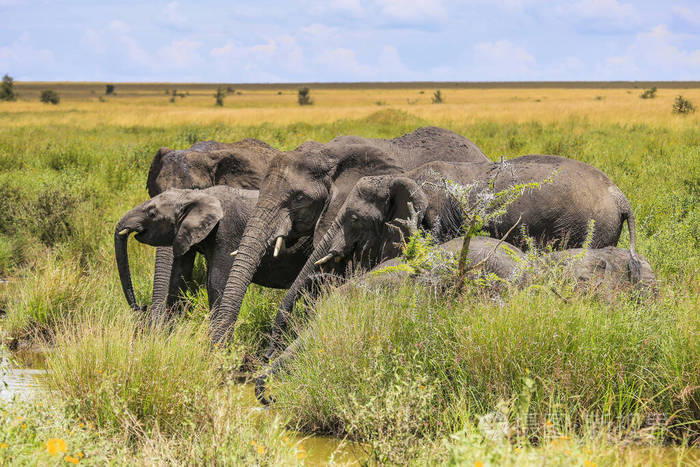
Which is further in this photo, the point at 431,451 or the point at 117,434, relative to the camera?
the point at 117,434

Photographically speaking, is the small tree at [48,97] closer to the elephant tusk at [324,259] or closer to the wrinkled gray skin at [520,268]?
the elephant tusk at [324,259]

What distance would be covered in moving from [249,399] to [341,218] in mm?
1856

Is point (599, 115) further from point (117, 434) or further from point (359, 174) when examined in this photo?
point (117, 434)

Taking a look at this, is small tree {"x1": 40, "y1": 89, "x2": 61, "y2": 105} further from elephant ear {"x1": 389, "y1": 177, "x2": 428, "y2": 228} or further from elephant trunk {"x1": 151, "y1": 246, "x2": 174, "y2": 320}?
elephant ear {"x1": 389, "y1": 177, "x2": 428, "y2": 228}

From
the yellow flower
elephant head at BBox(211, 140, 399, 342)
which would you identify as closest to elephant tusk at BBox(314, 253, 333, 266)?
elephant head at BBox(211, 140, 399, 342)

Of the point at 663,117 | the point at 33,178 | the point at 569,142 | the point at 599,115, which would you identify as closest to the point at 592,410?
the point at 33,178

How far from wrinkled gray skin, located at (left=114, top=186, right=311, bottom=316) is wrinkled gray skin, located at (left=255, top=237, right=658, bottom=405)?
1.72 meters

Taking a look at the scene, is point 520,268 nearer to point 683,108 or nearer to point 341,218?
point 341,218

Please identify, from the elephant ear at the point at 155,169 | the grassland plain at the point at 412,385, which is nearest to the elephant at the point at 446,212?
the grassland plain at the point at 412,385

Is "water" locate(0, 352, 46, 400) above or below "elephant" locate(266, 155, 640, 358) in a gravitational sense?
below

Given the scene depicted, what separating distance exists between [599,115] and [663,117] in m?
3.58

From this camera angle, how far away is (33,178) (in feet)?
52.2

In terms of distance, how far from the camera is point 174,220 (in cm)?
875

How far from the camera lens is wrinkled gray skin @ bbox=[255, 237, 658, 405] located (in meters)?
6.71
